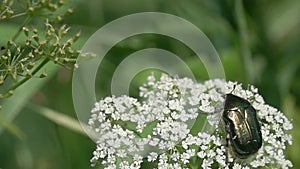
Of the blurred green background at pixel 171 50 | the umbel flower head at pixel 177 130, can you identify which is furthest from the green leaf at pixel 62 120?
the umbel flower head at pixel 177 130

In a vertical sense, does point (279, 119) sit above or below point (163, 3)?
below

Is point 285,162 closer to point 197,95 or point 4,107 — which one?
point 197,95

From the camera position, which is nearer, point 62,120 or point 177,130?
point 177,130

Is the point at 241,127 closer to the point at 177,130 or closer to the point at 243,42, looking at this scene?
the point at 177,130

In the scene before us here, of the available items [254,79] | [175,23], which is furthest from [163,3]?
[254,79]

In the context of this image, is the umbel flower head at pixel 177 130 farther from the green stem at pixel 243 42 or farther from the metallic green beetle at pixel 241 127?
the green stem at pixel 243 42

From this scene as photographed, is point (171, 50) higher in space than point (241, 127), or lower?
higher

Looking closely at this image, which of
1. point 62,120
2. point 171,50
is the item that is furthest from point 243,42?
point 62,120

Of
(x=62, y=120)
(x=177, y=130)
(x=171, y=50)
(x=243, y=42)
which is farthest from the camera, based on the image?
(x=171, y=50)
